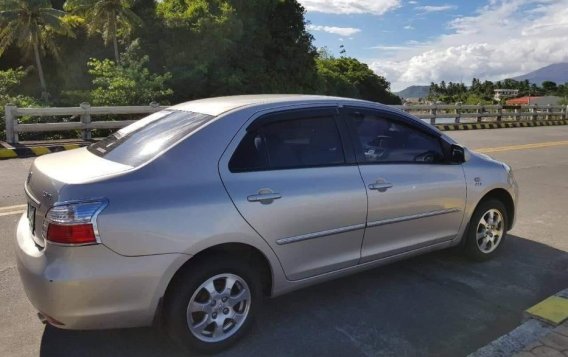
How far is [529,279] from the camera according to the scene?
4590mm

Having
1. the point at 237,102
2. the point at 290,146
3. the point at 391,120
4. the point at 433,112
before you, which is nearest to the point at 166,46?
the point at 433,112

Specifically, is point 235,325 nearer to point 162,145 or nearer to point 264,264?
point 264,264

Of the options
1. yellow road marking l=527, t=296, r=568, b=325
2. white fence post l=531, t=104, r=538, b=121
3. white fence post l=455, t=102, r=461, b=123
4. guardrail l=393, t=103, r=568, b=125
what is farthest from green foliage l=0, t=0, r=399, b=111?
yellow road marking l=527, t=296, r=568, b=325

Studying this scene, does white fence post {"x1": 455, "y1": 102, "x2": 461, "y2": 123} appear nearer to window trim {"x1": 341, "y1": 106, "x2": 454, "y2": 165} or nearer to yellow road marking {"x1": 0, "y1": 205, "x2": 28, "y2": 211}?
window trim {"x1": 341, "y1": 106, "x2": 454, "y2": 165}

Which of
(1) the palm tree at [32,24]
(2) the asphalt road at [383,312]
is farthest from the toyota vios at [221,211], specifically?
(1) the palm tree at [32,24]

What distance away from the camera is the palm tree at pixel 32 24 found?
43500mm

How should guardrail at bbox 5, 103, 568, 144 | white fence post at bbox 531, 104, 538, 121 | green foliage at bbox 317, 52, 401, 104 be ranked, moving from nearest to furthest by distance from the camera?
guardrail at bbox 5, 103, 568, 144, white fence post at bbox 531, 104, 538, 121, green foliage at bbox 317, 52, 401, 104

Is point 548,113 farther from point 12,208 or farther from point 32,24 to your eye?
point 32,24

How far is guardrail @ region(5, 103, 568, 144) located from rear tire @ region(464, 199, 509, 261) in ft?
33.4

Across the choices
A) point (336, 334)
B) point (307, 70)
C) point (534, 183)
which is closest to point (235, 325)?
point (336, 334)

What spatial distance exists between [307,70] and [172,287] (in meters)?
41.3

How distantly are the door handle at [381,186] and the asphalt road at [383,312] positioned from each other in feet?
2.94

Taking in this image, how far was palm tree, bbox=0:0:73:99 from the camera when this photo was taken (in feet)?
143

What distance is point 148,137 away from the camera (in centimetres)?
349
